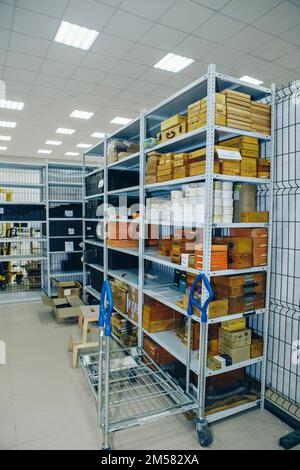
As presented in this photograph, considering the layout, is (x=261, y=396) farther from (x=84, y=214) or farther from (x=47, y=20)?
(x=47, y=20)

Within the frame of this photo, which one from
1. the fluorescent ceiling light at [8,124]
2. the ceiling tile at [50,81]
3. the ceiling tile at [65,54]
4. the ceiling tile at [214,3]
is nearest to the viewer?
the ceiling tile at [214,3]

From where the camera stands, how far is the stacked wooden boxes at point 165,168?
8.00 feet

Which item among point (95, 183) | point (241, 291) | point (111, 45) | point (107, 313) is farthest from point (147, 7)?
point (107, 313)

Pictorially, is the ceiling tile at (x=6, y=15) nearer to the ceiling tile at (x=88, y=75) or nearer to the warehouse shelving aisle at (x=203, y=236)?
the ceiling tile at (x=88, y=75)

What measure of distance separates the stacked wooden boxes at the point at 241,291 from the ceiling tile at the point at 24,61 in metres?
4.62

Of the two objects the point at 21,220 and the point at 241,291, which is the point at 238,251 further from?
the point at 21,220

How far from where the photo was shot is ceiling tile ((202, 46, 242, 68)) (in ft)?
14.6

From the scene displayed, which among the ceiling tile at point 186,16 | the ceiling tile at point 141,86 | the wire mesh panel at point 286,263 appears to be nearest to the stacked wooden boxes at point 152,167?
the wire mesh panel at point 286,263

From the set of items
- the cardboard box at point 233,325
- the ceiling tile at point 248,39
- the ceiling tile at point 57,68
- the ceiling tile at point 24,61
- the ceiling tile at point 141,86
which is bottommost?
the cardboard box at point 233,325

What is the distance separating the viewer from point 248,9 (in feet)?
11.6

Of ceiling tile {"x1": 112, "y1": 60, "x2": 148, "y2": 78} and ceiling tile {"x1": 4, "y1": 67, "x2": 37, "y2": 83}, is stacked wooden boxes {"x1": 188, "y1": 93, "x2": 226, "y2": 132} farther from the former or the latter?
ceiling tile {"x1": 4, "y1": 67, "x2": 37, "y2": 83}

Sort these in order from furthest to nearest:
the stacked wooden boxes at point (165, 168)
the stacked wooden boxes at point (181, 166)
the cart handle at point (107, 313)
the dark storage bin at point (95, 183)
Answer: the dark storage bin at point (95, 183) < the stacked wooden boxes at point (165, 168) < the stacked wooden boxes at point (181, 166) < the cart handle at point (107, 313)

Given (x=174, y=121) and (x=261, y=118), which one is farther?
(x=174, y=121)

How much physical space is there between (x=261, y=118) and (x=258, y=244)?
0.92 meters
